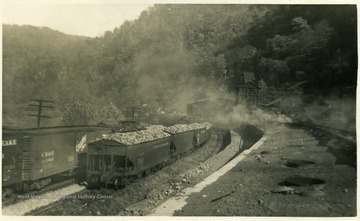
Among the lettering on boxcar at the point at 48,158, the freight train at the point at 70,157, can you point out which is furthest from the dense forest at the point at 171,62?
the lettering on boxcar at the point at 48,158

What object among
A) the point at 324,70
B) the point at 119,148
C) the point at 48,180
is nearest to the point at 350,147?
the point at 119,148

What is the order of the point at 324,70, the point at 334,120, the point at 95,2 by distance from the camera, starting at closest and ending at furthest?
the point at 95,2 < the point at 334,120 < the point at 324,70

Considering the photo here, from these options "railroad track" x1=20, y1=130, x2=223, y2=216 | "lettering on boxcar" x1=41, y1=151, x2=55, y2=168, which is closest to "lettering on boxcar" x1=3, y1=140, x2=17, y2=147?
"lettering on boxcar" x1=41, y1=151, x2=55, y2=168

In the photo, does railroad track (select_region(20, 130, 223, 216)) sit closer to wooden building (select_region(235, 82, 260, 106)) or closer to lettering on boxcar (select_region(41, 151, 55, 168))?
lettering on boxcar (select_region(41, 151, 55, 168))

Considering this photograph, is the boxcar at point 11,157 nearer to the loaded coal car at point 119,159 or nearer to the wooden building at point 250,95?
the loaded coal car at point 119,159

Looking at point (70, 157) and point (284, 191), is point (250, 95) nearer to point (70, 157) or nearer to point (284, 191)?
point (70, 157)

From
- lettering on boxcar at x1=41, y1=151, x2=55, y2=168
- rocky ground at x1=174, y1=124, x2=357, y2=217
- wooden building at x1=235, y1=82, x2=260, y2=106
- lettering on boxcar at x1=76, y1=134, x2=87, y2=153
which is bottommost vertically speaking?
rocky ground at x1=174, y1=124, x2=357, y2=217
